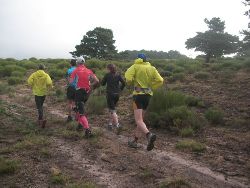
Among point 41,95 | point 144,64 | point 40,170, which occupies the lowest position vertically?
point 40,170

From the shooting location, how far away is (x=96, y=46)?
4250cm

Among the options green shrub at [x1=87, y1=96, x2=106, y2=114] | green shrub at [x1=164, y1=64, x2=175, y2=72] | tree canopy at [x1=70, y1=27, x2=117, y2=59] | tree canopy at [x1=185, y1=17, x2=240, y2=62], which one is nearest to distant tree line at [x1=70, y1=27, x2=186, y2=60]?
tree canopy at [x1=70, y1=27, x2=117, y2=59]

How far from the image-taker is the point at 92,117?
12.2 meters

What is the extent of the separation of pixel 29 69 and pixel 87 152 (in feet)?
61.9

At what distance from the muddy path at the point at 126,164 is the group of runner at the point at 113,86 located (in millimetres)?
421

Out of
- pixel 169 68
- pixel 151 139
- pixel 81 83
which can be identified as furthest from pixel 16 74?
pixel 151 139

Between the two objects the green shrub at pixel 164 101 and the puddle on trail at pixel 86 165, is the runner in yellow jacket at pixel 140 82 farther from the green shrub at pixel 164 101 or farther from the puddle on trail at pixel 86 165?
the green shrub at pixel 164 101

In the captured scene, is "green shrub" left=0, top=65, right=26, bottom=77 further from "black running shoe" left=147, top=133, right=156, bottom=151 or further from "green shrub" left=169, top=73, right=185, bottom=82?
"black running shoe" left=147, top=133, right=156, bottom=151

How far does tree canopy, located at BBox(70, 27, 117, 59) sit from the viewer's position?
42.0 meters

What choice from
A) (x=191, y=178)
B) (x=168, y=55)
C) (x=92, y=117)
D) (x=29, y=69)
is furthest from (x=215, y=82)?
(x=168, y=55)

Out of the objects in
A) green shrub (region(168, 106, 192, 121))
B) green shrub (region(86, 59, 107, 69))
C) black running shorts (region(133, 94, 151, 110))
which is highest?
green shrub (region(86, 59, 107, 69))

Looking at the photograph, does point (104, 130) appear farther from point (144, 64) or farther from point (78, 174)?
point (78, 174)

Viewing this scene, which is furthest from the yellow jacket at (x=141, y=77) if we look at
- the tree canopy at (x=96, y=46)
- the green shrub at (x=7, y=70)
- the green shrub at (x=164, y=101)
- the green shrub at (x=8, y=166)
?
the tree canopy at (x=96, y=46)

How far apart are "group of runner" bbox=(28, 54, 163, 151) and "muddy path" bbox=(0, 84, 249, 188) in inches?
16.6
